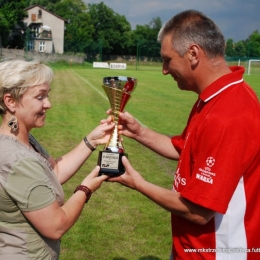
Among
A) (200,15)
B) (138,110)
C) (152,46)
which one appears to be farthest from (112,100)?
(152,46)

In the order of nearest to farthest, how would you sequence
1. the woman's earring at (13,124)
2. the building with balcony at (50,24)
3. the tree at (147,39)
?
the woman's earring at (13,124), the tree at (147,39), the building with balcony at (50,24)

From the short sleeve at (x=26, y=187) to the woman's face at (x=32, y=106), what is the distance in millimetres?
363

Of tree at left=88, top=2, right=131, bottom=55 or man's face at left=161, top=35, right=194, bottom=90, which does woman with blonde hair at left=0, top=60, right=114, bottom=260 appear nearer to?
man's face at left=161, top=35, right=194, bottom=90

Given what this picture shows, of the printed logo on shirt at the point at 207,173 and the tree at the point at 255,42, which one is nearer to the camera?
the printed logo on shirt at the point at 207,173

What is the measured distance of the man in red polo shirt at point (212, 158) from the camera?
232cm

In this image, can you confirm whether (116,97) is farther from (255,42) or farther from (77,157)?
(255,42)

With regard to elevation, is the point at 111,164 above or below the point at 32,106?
below

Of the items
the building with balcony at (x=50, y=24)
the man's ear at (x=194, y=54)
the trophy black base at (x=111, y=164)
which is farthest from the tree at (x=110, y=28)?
the man's ear at (x=194, y=54)

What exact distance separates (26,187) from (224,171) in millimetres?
1094

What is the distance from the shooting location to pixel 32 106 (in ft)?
9.06

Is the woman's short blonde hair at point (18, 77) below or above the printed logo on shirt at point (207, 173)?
above

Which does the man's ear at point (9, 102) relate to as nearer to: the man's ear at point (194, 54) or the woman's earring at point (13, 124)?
the woman's earring at point (13, 124)

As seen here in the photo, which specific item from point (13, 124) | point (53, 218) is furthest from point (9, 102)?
point (53, 218)

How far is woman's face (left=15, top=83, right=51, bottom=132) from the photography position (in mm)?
2727
